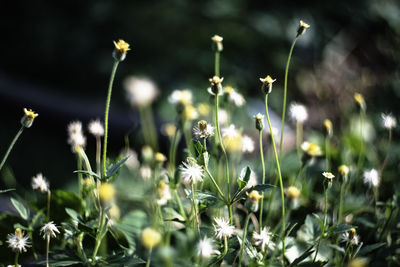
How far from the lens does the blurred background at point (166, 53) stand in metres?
1.74

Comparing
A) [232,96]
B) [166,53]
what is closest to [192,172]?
[232,96]

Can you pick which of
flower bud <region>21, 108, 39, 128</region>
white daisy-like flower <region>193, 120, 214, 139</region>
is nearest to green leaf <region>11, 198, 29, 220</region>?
flower bud <region>21, 108, 39, 128</region>

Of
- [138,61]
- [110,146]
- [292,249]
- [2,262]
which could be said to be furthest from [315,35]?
[2,262]

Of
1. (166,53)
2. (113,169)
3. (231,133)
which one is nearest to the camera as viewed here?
(113,169)

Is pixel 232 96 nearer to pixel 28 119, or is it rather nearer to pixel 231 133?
pixel 231 133

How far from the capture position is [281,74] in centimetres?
190

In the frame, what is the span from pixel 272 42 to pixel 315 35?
185 mm

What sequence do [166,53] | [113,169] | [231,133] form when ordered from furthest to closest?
[166,53]
[231,133]
[113,169]

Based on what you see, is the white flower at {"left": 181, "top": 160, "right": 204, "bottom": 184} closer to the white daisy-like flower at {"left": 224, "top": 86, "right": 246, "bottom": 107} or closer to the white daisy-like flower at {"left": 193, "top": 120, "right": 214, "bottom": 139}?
the white daisy-like flower at {"left": 193, "top": 120, "right": 214, "bottom": 139}

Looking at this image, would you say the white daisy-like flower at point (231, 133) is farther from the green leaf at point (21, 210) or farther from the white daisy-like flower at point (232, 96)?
the green leaf at point (21, 210)

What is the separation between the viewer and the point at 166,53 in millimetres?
1894

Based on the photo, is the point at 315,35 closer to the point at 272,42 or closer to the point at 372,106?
the point at 272,42

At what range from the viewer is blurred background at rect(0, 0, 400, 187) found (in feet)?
5.70

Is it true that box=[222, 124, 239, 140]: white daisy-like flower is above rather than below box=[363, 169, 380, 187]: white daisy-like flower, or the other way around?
above
